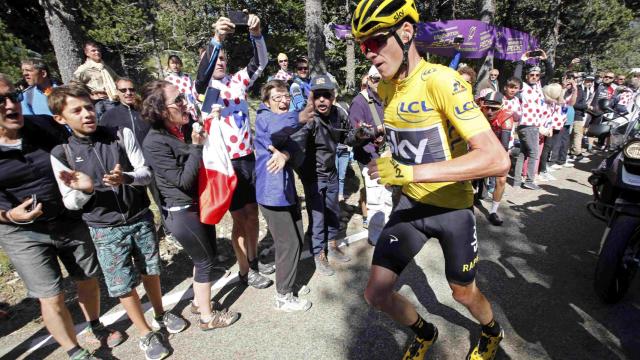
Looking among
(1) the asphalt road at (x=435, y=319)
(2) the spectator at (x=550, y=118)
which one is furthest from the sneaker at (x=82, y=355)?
(2) the spectator at (x=550, y=118)

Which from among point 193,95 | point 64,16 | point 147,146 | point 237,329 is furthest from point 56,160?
point 64,16

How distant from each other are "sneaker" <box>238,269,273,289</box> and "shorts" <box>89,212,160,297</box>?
3.78ft

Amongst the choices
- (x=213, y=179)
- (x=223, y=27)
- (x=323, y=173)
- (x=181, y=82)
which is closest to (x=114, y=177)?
(x=213, y=179)

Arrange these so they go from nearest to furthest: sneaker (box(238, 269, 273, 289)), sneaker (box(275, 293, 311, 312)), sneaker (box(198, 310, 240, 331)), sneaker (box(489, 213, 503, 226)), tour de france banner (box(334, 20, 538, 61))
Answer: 1. sneaker (box(198, 310, 240, 331))
2. sneaker (box(275, 293, 311, 312))
3. sneaker (box(238, 269, 273, 289))
4. sneaker (box(489, 213, 503, 226))
5. tour de france banner (box(334, 20, 538, 61))

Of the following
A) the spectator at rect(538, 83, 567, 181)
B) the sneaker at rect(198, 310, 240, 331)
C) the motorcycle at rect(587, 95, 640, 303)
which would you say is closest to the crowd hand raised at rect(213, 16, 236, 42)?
the sneaker at rect(198, 310, 240, 331)

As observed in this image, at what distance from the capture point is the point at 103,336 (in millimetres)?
2943

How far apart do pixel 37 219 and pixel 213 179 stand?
129cm

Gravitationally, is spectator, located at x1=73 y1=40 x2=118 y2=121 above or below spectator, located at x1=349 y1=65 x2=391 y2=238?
above

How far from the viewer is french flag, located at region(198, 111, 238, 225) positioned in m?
2.68

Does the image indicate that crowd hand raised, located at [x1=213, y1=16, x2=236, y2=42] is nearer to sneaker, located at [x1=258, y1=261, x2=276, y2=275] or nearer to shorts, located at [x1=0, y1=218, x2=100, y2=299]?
shorts, located at [x1=0, y1=218, x2=100, y2=299]

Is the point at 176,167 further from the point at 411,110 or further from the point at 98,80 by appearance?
the point at 98,80

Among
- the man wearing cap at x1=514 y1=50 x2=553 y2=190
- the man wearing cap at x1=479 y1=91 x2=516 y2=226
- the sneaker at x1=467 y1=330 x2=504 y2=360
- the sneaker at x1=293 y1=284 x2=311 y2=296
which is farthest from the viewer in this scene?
the man wearing cap at x1=514 y1=50 x2=553 y2=190

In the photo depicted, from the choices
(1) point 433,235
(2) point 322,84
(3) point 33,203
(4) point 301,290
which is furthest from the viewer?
(2) point 322,84

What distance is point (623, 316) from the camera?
2.87 metres
